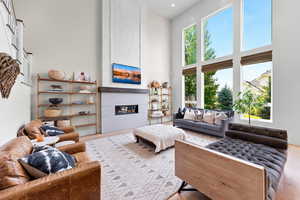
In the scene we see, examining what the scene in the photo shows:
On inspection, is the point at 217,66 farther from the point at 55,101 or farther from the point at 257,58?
the point at 55,101

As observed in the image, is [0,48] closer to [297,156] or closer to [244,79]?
[297,156]

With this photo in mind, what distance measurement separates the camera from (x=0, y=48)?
4.70ft

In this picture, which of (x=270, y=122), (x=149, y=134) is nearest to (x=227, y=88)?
(x=270, y=122)

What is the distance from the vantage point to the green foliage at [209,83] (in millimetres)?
4906

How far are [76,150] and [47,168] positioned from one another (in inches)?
31.4

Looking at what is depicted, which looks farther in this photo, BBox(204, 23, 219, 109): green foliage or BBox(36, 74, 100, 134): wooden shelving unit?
BBox(204, 23, 219, 109): green foliage

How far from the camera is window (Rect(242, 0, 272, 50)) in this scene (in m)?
3.54

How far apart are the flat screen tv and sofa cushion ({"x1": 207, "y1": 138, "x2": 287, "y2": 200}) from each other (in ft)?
12.0

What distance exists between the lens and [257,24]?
148 inches

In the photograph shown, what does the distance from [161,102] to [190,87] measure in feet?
4.92

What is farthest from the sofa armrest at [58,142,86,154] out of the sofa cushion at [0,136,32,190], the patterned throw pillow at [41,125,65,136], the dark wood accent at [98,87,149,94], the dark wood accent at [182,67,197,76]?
the dark wood accent at [182,67,197,76]

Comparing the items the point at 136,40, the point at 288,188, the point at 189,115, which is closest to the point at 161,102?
the point at 189,115

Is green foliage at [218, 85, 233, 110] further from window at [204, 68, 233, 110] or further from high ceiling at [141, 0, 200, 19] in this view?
high ceiling at [141, 0, 200, 19]

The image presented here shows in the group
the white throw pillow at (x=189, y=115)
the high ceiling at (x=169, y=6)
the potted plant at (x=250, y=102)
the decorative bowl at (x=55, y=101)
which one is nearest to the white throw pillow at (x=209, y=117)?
the white throw pillow at (x=189, y=115)
